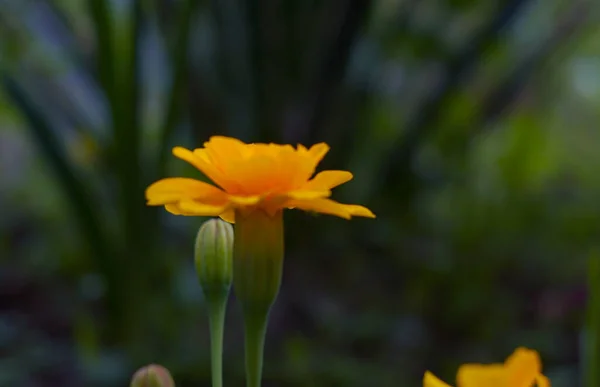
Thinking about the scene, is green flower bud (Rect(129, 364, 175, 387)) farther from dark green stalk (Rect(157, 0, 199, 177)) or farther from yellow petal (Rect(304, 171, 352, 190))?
dark green stalk (Rect(157, 0, 199, 177))

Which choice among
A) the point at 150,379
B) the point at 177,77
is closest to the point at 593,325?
the point at 150,379

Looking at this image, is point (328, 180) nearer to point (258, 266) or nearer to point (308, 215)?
point (258, 266)

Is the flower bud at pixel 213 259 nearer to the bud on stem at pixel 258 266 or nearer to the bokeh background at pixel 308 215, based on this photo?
the bud on stem at pixel 258 266

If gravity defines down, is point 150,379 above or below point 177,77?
below

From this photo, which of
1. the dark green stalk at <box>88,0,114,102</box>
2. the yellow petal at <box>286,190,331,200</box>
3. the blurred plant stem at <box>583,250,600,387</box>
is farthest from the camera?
the dark green stalk at <box>88,0,114,102</box>

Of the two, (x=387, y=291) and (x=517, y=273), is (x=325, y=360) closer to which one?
(x=387, y=291)

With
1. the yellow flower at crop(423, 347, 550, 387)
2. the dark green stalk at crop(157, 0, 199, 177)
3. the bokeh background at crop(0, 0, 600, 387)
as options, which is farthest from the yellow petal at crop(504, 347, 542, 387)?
the dark green stalk at crop(157, 0, 199, 177)
